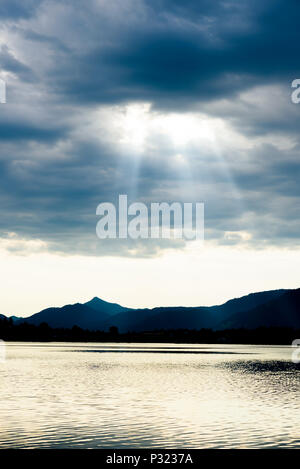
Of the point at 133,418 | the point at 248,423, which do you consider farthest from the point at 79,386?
the point at 248,423

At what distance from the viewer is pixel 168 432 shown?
167ft

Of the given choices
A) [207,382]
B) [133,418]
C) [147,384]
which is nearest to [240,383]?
[207,382]

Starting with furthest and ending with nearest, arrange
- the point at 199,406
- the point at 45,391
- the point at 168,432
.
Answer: the point at 45,391 → the point at 199,406 → the point at 168,432

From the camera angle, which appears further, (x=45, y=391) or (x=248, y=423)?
(x=45, y=391)

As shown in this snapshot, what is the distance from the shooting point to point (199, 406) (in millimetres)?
68312

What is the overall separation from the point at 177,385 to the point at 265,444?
5372 centimetres

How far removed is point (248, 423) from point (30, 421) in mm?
20017

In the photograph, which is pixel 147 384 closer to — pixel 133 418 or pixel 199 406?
pixel 199 406

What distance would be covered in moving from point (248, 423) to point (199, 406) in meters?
13.2

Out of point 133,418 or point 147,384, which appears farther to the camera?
point 147,384
